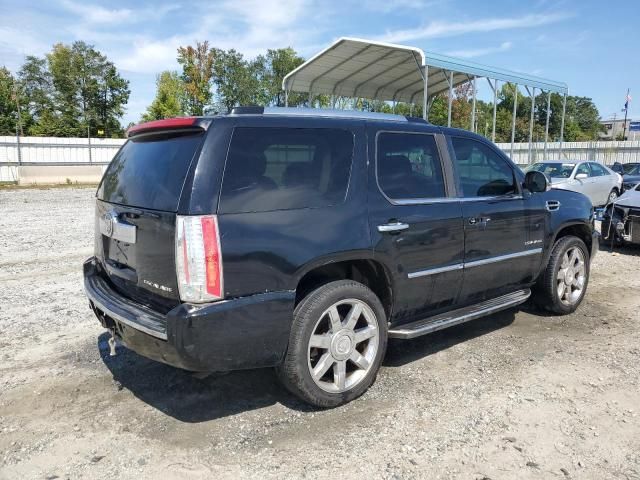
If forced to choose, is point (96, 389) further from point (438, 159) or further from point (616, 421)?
point (616, 421)

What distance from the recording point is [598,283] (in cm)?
671

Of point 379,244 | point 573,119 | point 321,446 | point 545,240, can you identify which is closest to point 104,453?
point 321,446

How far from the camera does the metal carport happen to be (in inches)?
731

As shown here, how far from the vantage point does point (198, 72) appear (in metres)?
47.4

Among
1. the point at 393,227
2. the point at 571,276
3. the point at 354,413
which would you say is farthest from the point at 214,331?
the point at 571,276

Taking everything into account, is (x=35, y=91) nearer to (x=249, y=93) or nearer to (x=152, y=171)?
(x=249, y=93)

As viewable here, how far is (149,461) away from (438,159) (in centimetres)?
294

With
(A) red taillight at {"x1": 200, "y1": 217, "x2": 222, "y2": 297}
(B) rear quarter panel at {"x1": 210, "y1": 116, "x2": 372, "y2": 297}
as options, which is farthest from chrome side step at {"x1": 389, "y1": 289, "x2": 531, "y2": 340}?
(A) red taillight at {"x1": 200, "y1": 217, "x2": 222, "y2": 297}

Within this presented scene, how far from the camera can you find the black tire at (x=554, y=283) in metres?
5.08

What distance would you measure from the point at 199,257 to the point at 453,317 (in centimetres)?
214

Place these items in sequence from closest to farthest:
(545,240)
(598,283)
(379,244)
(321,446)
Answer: (321,446) → (379,244) → (545,240) → (598,283)

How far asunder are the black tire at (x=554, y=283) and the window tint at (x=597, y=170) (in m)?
10.6

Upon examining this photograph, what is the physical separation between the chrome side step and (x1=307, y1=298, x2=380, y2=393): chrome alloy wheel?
0.25m

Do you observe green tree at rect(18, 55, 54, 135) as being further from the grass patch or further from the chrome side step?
the chrome side step
